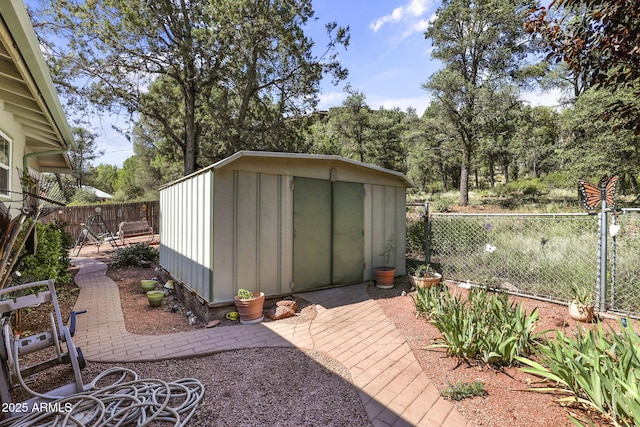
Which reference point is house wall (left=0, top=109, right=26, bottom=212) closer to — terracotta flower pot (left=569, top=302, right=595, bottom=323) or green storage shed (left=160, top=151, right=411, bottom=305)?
green storage shed (left=160, top=151, right=411, bottom=305)

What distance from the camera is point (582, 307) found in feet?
12.5

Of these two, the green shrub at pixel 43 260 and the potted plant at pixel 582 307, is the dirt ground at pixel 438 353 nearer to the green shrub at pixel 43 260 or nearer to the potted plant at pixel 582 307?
the potted plant at pixel 582 307

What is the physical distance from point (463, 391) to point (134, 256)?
887 cm

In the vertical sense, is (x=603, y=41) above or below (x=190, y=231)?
above

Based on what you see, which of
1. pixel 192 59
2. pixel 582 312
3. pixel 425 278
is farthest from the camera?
pixel 192 59

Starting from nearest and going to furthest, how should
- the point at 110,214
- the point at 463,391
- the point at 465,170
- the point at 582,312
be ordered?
the point at 463,391 → the point at 582,312 → the point at 110,214 → the point at 465,170

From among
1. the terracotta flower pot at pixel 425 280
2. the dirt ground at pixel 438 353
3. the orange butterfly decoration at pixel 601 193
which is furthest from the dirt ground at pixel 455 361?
the orange butterfly decoration at pixel 601 193

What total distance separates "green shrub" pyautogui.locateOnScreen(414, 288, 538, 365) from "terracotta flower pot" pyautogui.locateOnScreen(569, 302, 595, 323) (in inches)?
52.4

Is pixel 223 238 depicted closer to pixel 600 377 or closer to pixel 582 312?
pixel 600 377

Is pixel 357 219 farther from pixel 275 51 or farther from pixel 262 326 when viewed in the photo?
pixel 275 51

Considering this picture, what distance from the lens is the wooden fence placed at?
13227 mm

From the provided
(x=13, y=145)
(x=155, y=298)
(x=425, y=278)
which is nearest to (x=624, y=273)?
(x=425, y=278)

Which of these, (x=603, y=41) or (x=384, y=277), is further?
(x=384, y=277)

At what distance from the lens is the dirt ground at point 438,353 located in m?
2.14
